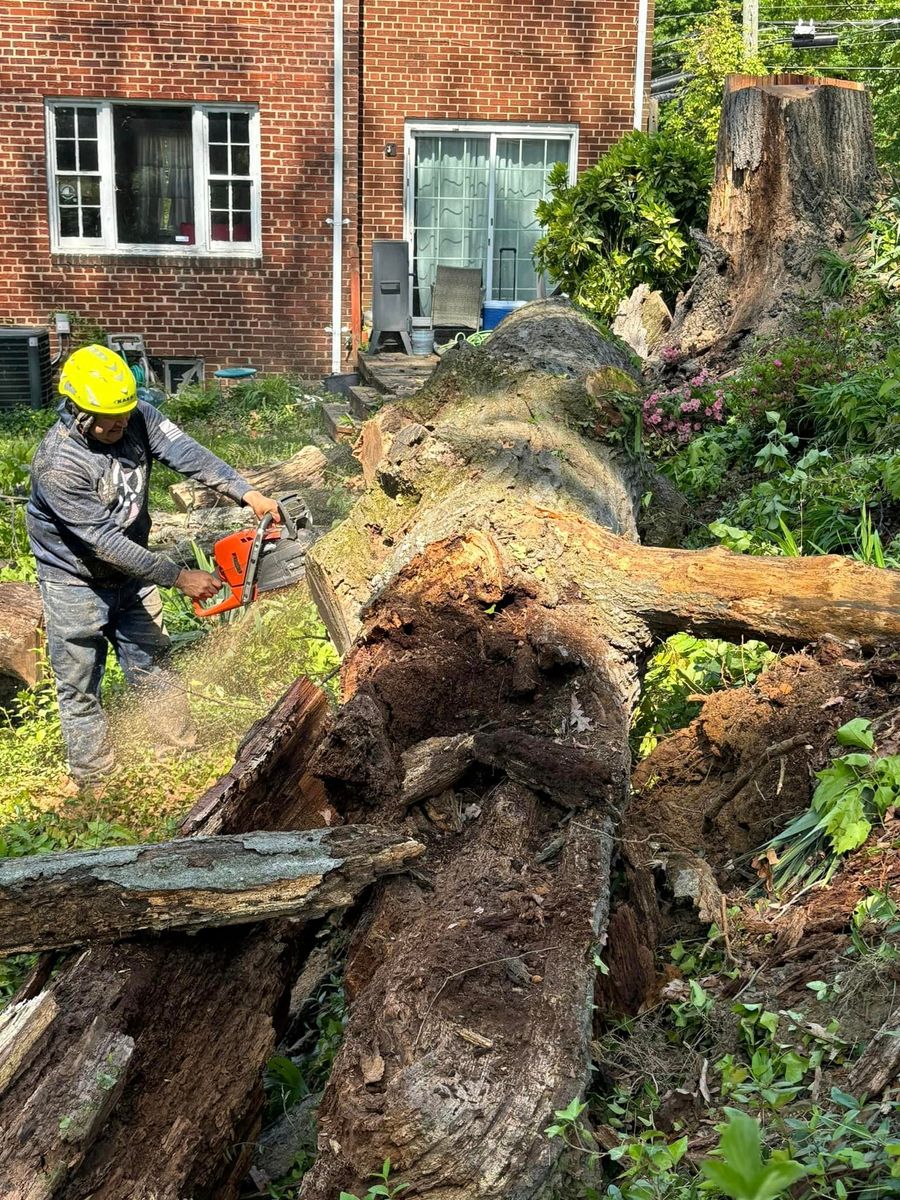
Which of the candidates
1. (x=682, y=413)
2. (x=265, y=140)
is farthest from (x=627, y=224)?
(x=265, y=140)

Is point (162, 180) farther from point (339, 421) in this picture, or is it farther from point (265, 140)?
point (339, 421)

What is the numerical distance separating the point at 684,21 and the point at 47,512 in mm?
34617

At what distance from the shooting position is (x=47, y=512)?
18.2ft

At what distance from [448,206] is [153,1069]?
1439 centimetres

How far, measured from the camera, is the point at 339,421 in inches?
478

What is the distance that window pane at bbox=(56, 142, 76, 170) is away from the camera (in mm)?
14734

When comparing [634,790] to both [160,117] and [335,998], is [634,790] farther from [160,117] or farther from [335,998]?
Result: [160,117]

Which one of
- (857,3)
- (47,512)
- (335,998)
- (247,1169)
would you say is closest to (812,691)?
(335,998)

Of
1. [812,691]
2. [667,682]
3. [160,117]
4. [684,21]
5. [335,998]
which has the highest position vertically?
[684,21]

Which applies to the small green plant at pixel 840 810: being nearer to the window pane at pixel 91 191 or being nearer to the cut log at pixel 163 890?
the cut log at pixel 163 890

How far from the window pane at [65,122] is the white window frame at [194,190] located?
0.16 ft

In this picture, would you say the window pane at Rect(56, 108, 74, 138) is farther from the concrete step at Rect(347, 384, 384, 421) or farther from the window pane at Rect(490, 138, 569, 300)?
the window pane at Rect(490, 138, 569, 300)

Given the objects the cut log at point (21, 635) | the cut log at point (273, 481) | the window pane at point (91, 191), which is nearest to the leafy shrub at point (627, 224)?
the cut log at point (273, 481)

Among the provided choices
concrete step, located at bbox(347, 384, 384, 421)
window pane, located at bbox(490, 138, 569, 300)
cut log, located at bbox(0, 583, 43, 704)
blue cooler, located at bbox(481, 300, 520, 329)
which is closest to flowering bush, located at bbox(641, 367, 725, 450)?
cut log, located at bbox(0, 583, 43, 704)
